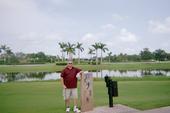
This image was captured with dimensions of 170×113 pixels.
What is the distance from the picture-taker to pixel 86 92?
11008 millimetres

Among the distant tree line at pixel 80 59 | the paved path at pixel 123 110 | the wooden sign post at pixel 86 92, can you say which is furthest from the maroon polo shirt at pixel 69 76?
the distant tree line at pixel 80 59

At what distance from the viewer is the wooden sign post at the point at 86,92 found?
35.6ft

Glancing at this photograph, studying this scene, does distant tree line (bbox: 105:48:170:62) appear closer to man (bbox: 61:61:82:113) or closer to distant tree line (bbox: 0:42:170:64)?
distant tree line (bbox: 0:42:170:64)

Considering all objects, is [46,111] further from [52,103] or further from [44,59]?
[44,59]

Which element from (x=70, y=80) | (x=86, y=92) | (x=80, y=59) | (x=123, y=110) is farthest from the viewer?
(x=80, y=59)

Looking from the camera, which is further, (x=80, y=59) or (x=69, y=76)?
(x=80, y=59)

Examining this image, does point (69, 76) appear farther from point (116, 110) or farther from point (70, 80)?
point (116, 110)

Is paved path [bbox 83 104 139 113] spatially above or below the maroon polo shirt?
below

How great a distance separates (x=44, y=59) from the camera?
562ft

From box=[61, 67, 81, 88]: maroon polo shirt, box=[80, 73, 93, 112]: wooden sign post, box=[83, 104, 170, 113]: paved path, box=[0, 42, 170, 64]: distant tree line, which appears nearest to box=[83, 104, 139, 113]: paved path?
box=[83, 104, 170, 113]: paved path

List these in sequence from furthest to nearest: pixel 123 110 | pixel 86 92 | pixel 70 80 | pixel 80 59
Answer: pixel 80 59
pixel 86 92
pixel 70 80
pixel 123 110

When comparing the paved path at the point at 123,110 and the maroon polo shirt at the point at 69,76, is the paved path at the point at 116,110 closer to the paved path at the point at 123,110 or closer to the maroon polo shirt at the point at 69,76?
the paved path at the point at 123,110

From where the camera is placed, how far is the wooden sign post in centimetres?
1086

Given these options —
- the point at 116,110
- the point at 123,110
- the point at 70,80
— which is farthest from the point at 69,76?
the point at 123,110
